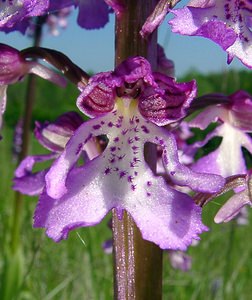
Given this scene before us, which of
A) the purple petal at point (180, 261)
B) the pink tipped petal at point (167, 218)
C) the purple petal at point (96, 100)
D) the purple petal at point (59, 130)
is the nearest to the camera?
the pink tipped petal at point (167, 218)

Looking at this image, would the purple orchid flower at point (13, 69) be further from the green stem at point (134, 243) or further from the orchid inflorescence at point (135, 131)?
the green stem at point (134, 243)

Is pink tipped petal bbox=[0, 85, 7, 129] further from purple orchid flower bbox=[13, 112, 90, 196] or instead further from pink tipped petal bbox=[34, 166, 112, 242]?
pink tipped petal bbox=[34, 166, 112, 242]

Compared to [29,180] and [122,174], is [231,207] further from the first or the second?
[29,180]

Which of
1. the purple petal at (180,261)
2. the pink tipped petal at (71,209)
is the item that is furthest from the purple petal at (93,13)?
the purple petal at (180,261)

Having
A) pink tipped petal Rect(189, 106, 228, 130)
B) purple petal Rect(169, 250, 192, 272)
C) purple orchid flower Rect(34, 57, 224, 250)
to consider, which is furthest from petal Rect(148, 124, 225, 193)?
purple petal Rect(169, 250, 192, 272)

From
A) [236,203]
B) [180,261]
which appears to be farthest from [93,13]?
[180,261]
